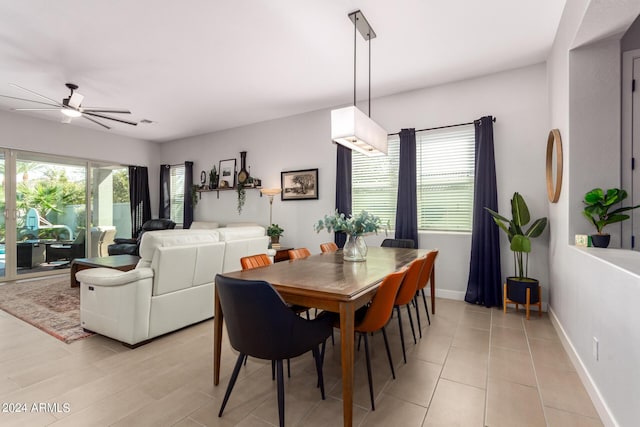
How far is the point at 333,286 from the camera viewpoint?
1818mm

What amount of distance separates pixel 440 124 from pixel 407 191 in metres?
1.00

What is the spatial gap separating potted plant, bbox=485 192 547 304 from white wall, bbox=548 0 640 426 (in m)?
0.22

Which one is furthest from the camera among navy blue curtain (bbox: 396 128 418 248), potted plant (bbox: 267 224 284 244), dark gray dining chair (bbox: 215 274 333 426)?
potted plant (bbox: 267 224 284 244)

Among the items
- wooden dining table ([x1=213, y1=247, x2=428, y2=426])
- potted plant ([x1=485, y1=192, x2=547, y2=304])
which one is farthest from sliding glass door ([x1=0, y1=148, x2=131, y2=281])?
potted plant ([x1=485, y1=192, x2=547, y2=304])

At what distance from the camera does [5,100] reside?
15.1ft

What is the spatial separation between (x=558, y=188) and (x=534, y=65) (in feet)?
5.78

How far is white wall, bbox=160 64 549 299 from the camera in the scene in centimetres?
359

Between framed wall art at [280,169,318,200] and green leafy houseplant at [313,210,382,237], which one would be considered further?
framed wall art at [280,169,318,200]

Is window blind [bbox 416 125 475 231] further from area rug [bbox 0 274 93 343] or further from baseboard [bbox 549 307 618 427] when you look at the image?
area rug [bbox 0 274 93 343]

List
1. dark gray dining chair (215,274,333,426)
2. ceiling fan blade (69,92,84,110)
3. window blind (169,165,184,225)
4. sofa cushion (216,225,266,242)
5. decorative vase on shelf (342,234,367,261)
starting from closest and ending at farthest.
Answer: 1. dark gray dining chair (215,274,333,426)
2. decorative vase on shelf (342,234,367,261)
3. sofa cushion (216,225,266,242)
4. ceiling fan blade (69,92,84,110)
5. window blind (169,165,184,225)

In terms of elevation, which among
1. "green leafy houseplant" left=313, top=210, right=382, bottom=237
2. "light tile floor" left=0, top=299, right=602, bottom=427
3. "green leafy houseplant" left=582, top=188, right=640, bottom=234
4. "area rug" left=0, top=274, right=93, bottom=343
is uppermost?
"green leafy houseplant" left=582, top=188, right=640, bottom=234

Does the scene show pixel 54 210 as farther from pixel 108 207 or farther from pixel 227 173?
pixel 227 173

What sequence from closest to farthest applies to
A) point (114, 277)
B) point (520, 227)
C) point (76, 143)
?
point (114, 277) < point (520, 227) < point (76, 143)

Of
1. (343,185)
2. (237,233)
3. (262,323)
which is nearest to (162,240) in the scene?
(237,233)
